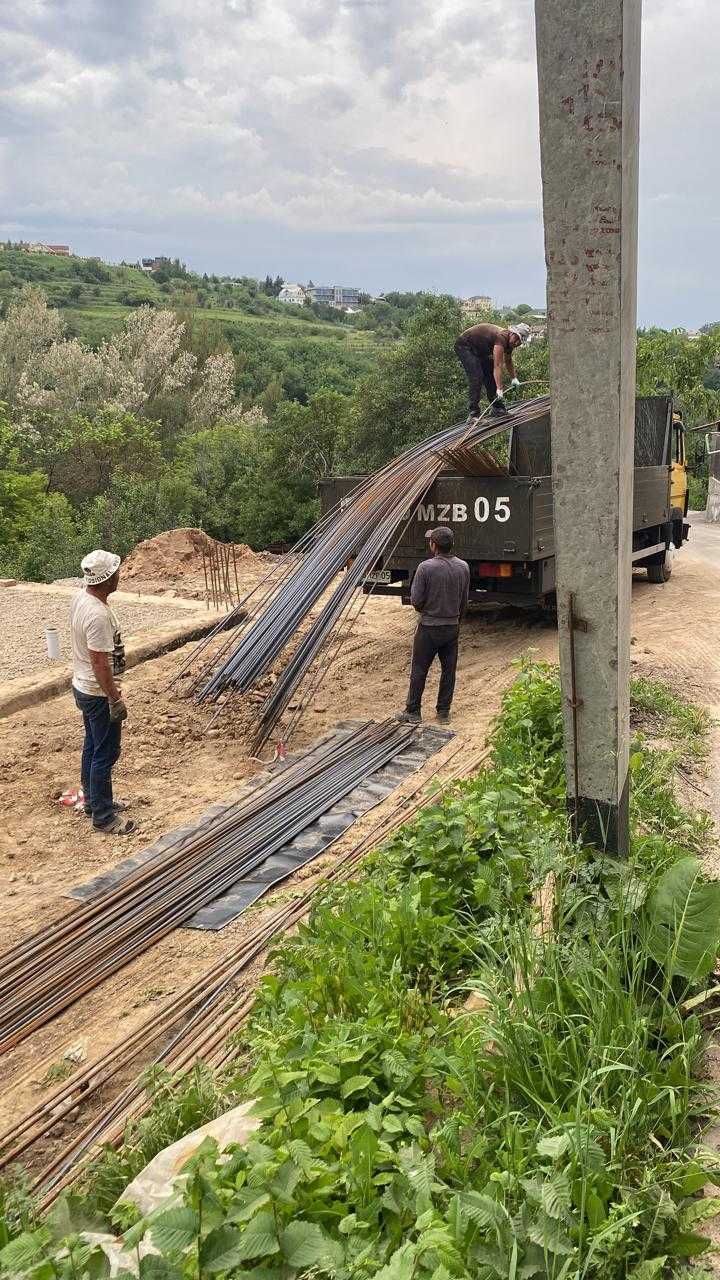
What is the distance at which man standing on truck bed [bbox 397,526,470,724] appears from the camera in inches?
292

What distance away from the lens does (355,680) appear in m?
9.16

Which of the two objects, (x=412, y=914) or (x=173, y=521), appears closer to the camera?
(x=412, y=914)

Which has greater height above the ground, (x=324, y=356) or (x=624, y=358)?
(x=324, y=356)

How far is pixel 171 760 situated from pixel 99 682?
1572mm

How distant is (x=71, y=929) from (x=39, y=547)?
55.0 feet

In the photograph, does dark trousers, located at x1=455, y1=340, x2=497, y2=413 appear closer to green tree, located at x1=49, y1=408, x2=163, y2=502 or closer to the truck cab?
the truck cab

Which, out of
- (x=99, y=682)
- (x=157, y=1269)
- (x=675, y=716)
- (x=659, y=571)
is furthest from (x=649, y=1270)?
(x=659, y=571)

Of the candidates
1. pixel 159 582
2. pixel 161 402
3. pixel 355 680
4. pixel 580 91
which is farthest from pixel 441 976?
pixel 161 402

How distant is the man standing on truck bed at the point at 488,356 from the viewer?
965cm

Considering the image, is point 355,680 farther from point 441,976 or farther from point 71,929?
point 441,976

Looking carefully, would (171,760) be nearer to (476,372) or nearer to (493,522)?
(493,522)

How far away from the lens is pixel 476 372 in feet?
33.1

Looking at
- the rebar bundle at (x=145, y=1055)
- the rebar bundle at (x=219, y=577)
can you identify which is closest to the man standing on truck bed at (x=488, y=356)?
the rebar bundle at (x=219, y=577)

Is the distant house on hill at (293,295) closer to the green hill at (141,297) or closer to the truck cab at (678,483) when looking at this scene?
the green hill at (141,297)
